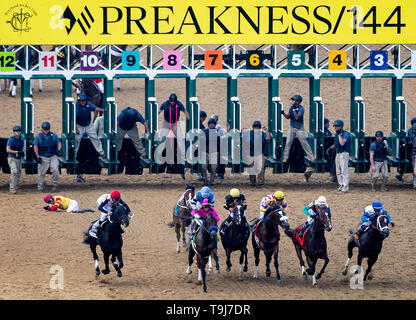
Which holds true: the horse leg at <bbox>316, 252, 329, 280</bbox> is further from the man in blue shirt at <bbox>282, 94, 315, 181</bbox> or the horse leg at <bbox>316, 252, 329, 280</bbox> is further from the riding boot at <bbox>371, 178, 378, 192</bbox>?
the man in blue shirt at <bbox>282, 94, 315, 181</bbox>

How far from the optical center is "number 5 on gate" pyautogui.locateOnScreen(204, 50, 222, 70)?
2031 cm

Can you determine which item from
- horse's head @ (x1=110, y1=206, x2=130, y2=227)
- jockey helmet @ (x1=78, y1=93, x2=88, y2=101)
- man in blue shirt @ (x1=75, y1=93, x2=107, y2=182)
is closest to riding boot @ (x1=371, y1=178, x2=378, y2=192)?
man in blue shirt @ (x1=75, y1=93, x2=107, y2=182)

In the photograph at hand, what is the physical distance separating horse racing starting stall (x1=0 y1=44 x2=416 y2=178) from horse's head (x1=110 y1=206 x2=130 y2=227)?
640 cm

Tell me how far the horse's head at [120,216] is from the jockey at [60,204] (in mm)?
4429

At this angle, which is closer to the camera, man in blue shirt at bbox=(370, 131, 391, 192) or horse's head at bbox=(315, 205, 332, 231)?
horse's head at bbox=(315, 205, 332, 231)

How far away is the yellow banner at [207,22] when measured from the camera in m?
19.9

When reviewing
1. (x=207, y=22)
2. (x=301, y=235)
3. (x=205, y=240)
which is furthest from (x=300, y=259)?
(x=207, y=22)

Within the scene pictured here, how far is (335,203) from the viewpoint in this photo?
757 inches

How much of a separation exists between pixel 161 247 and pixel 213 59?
516 cm

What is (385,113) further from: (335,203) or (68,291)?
(68,291)

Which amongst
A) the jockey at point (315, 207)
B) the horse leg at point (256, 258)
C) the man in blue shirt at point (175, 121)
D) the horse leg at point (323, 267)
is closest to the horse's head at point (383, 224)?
the jockey at point (315, 207)

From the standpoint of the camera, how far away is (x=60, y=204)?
18.7 meters

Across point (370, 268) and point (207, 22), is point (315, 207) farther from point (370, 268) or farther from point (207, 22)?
point (207, 22)

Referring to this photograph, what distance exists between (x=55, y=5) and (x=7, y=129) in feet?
23.2
